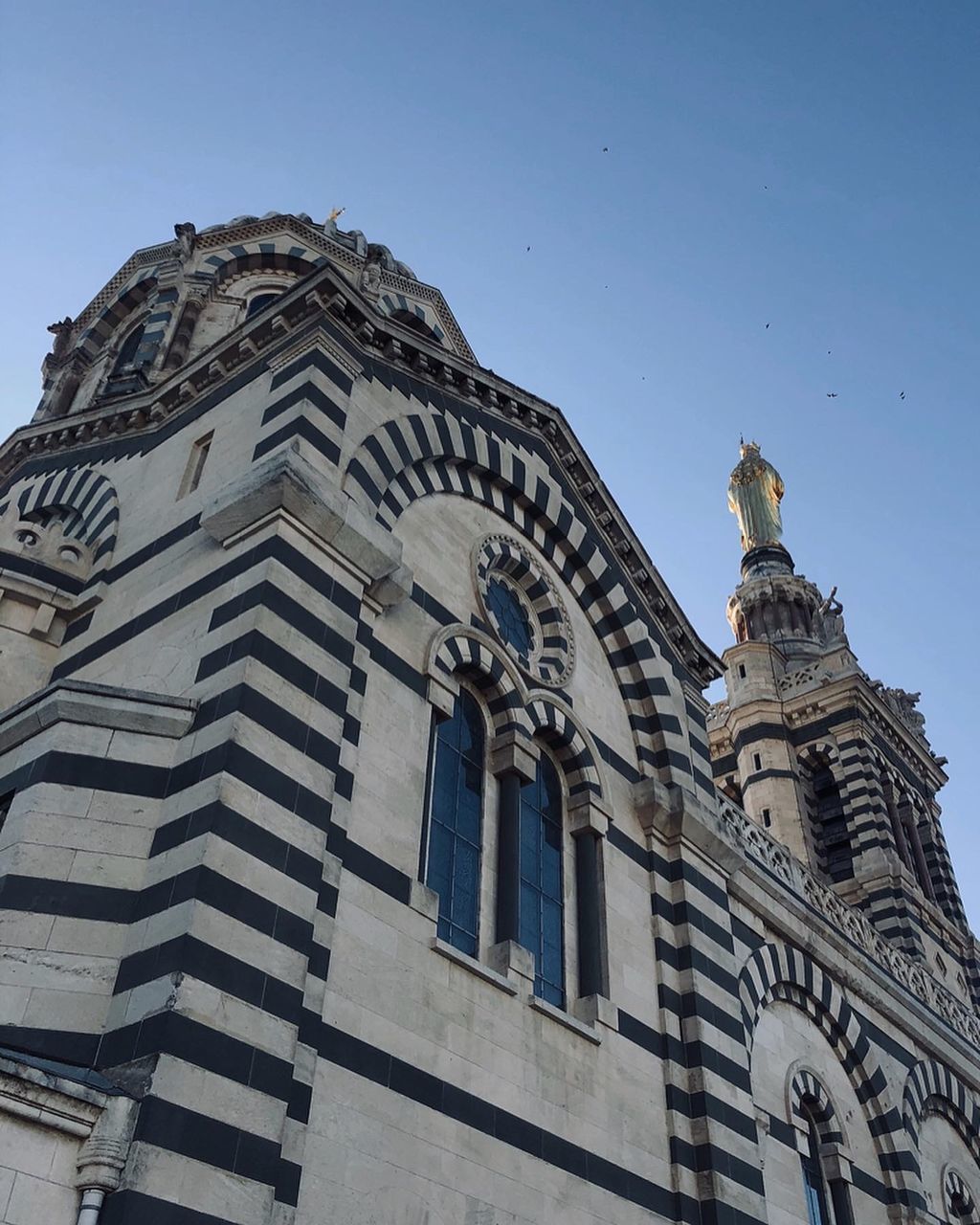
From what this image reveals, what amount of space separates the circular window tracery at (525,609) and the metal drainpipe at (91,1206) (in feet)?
28.3

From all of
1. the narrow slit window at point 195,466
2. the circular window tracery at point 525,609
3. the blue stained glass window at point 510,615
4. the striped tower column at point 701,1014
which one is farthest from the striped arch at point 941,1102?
the narrow slit window at point 195,466

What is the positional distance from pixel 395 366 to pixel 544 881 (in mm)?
6699

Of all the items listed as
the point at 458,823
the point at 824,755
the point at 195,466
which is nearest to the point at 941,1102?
the point at 458,823

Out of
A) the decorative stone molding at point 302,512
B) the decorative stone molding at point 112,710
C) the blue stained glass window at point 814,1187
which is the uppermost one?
the decorative stone molding at point 302,512

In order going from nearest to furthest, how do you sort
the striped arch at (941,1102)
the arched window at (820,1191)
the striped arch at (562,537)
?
the striped arch at (562,537), the arched window at (820,1191), the striped arch at (941,1102)

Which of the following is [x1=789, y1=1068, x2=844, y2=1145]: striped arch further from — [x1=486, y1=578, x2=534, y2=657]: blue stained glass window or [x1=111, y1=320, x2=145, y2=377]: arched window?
[x1=111, y1=320, x2=145, y2=377]: arched window

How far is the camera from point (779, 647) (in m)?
38.0

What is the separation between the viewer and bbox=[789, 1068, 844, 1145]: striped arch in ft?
55.7

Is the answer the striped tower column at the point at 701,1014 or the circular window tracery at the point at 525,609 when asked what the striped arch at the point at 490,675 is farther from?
the striped tower column at the point at 701,1014

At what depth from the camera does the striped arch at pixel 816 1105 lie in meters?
17.0

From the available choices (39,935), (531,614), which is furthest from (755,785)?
(39,935)

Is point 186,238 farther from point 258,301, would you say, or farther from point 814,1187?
point 814,1187

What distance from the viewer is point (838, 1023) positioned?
18406mm

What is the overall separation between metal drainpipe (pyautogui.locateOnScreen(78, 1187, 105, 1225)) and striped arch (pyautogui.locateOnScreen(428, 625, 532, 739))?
7185 millimetres
